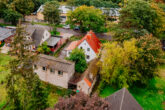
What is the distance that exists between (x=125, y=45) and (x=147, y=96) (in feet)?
36.1

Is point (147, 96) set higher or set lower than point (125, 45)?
lower

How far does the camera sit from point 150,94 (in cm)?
3438

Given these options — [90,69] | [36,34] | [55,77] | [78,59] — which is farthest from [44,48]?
[90,69]

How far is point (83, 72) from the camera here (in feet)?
125

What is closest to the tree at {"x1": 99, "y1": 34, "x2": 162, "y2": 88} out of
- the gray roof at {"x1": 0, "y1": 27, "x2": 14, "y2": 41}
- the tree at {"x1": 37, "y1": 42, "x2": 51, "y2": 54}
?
the tree at {"x1": 37, "y1": 42, "x2": 51, "y2": 54}

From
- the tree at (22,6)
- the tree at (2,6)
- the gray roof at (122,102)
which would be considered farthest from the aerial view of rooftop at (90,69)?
the tree at (22,6)

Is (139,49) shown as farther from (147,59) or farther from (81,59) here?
(81,59)

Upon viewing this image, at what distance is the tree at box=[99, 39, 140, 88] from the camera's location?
107ft

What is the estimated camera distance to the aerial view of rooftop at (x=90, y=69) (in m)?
24.5

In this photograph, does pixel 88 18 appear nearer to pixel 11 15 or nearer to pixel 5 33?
pixel 5 33

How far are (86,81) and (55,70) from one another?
654cm

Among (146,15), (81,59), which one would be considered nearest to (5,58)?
(81,59)

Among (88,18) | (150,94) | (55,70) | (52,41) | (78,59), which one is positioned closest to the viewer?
(55,70)

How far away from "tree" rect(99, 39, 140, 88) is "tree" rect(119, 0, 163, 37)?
940 cm
